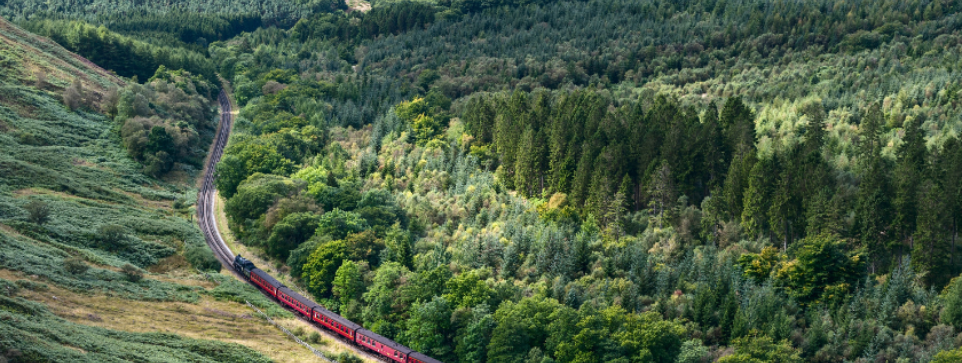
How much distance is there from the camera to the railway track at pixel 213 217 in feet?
253

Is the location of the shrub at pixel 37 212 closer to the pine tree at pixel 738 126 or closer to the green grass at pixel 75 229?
the green grass at pixel 75 229

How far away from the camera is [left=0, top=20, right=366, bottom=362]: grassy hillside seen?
62.3 m

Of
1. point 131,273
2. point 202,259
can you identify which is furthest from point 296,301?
point 131,273

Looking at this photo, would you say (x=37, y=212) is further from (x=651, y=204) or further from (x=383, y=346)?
(x=651, y=204)

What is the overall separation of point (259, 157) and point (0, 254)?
43.7 meters

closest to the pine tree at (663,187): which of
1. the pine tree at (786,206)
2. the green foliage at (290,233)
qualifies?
the pine tree at (786,206)

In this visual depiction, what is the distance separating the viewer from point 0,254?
72375 mm

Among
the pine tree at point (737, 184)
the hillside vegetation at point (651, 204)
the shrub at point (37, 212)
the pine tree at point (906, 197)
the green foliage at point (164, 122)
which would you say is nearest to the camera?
the hillside vegetation at point (651, 204)

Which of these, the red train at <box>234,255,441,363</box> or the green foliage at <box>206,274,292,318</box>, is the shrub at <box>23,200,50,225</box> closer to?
the green foliage at <box>206,274,292,318</box>

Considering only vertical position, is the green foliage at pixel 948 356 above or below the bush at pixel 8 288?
above

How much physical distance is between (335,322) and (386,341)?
6697 mm

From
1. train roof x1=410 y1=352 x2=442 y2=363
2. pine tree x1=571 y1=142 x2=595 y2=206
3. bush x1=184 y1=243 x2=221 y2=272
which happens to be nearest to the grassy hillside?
bush x1=184 y1=243 x2=221 y2=272

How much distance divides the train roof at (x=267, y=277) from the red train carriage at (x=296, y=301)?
3.53 feet

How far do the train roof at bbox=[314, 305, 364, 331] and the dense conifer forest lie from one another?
1977mm
